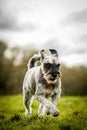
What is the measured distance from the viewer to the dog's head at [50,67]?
688 centimetres

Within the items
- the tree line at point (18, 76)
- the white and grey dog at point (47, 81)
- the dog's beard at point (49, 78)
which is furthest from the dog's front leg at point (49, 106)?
the tree line at point (18, 76)

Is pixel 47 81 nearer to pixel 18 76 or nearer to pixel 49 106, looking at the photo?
pixel 49 106

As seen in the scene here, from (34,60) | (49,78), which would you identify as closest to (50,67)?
(49,78)

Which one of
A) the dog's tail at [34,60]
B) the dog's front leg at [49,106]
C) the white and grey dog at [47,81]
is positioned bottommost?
the dog's front leg at [49,106]

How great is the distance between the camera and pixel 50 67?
7.02 m

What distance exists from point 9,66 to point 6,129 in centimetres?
1358

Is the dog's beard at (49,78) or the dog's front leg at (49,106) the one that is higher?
the dog's beard at (49,78)

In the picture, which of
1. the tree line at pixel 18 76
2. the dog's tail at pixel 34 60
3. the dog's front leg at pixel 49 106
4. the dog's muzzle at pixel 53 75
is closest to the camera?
the dog's front leg at pixel 49 106

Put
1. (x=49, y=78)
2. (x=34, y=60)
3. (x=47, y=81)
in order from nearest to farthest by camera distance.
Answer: (x=49, y=78) → (x=47, y=81) → (x=34, y=60)

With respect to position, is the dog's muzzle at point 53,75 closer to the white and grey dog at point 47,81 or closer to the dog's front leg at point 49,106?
the white and grey dog at point 47,81

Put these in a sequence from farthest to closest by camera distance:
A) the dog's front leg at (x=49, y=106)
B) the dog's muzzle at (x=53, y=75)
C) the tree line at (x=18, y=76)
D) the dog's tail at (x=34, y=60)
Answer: the tree line at (x=18, y=76) < the dog's tail at (x=34, y=60) < the dog's muzzle at (x=53, y=75) < the dog's front leg at (x=49, y=106)

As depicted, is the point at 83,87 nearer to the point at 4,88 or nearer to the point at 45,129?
the point at 4,88

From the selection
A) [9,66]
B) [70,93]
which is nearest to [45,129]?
[70,93]

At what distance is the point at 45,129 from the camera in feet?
20.6
